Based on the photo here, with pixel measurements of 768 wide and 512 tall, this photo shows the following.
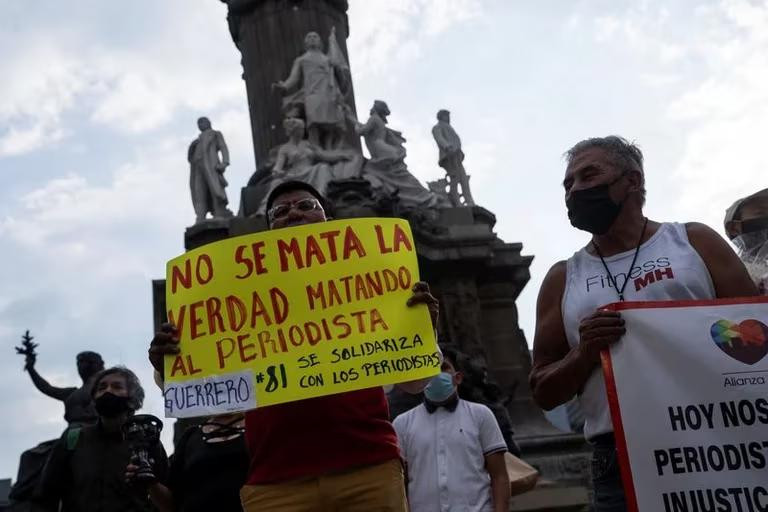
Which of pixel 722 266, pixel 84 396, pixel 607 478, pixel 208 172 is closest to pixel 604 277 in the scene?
pixel 722 266

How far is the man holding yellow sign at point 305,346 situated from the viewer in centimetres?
325

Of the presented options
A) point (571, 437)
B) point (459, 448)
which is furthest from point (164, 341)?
point (571, 437)

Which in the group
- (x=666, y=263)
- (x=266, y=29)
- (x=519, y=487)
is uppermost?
(x=266, y=29)

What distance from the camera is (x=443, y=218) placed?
51.5 ft

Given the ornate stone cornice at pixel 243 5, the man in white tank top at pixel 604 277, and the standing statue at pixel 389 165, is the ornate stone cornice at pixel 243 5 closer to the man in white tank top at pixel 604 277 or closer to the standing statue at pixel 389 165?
the standing statue at pixel 389 165

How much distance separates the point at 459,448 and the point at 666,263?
1.98m

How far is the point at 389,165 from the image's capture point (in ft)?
53.8

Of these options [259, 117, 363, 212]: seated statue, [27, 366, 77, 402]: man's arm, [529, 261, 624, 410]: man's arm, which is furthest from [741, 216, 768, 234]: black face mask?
[259, 117, 363, 212]: seated statue

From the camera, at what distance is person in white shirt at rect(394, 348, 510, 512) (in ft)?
15.8

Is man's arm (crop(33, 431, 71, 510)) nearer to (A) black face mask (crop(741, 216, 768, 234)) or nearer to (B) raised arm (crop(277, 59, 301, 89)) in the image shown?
(A) black face mask (crop(741, 216, 768, 234))

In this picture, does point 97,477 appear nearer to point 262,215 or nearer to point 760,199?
point 760,199

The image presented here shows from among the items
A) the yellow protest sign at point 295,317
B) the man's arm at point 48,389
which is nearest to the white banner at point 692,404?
the yellow protest sign at point 295,317

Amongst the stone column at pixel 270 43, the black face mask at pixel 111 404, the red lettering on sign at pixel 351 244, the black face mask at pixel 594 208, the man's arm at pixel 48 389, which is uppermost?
the stone column at pixel 270 43

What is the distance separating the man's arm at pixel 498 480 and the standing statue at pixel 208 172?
11.6 m
